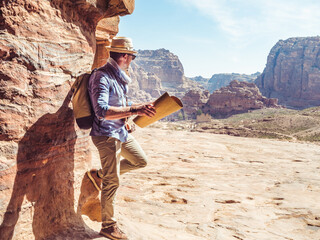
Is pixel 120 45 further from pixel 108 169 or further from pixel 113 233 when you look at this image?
pixel 113 233

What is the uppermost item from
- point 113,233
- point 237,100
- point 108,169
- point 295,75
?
point 295,75

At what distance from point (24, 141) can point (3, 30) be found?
991mm

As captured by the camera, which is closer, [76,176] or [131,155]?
[131,155]

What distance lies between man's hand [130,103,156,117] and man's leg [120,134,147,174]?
1.74 ft

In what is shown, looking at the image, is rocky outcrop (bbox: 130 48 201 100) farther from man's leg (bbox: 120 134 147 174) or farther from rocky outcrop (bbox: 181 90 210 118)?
man's leg (bbox: 120 134 147 174)

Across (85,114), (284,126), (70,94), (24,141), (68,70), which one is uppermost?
(68,70)

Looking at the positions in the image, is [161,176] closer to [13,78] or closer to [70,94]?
[70,94]

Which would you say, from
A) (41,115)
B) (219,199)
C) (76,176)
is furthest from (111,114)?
(219,199)

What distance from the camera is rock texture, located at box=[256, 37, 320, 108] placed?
91.0m

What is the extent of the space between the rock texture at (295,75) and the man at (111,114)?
9805cm

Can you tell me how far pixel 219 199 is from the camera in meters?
4.66

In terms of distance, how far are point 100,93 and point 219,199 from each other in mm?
3231

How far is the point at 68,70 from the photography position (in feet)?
9.54

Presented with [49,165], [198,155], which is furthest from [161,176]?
[49,165]
